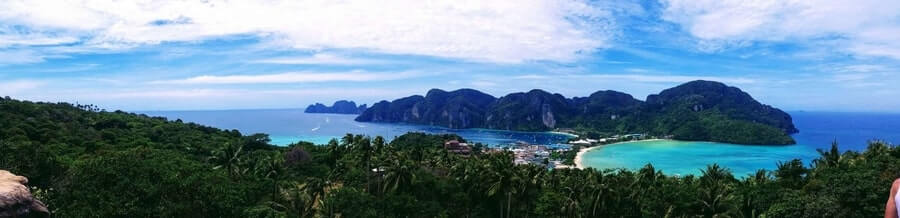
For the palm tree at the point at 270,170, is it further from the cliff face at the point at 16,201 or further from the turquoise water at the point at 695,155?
the turquoise water at the point at 695,155

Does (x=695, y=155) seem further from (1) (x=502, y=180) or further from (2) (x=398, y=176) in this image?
(2) (x=398, y=176)

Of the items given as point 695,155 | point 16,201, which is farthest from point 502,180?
point 695,155

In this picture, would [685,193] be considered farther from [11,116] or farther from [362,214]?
[11,116]

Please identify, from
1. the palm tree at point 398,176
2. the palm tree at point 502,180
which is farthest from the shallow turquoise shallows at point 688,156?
the palm tree at point 398,176

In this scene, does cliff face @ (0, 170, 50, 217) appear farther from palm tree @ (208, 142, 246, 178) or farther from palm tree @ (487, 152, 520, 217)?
palm tree @ (487, 152, 520, 217)

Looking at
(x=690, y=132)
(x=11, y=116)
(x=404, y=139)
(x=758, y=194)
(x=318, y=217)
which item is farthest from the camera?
(x=690, y=132)

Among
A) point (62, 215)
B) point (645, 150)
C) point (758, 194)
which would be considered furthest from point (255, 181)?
point (645, 150)

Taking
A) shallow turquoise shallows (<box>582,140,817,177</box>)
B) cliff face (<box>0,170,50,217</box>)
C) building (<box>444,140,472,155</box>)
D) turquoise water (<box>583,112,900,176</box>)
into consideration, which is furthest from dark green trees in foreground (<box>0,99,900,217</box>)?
turquoise water (<box>583,112,900,176</box>)
